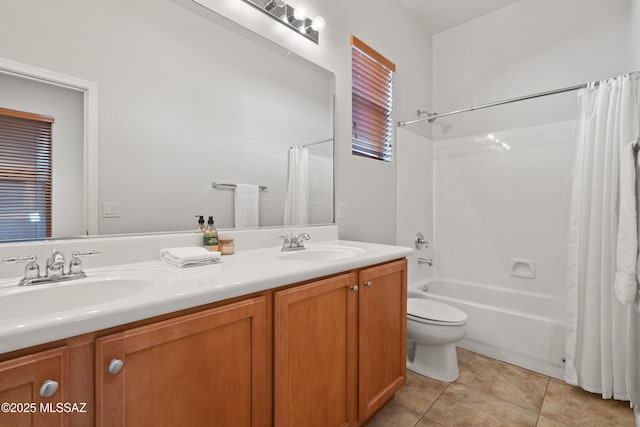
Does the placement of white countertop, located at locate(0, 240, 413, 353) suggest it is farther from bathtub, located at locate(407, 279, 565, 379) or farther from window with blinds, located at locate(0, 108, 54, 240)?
bathtub, located at locate(407, 279, 565, 379)

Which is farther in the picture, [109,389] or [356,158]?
[356,158]

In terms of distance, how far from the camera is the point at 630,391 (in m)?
1.57

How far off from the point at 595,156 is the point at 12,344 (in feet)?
8.33

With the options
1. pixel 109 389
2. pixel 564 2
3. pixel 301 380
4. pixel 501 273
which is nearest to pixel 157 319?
pixel 109 389

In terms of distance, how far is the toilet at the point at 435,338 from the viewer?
1.79 metres

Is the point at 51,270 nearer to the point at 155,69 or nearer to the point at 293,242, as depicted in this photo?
the point at 155,69

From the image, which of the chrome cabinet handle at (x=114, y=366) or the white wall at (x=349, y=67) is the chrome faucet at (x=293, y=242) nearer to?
the white wall at (x=349, y=67)

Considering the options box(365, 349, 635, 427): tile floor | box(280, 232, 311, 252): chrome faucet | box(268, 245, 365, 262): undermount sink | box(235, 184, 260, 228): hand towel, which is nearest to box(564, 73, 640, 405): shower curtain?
box(365, 349, 635, 427): tile floor

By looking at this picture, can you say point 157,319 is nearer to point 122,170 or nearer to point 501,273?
point 122,170

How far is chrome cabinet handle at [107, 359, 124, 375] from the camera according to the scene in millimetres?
648

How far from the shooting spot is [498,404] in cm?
164

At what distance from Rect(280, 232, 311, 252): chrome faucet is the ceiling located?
223 cm

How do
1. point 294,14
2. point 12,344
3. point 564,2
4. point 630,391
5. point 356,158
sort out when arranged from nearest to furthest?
1. point 12,344
2. point 630,391
3. point 294,14
4. point 356,158
5. point 564,2

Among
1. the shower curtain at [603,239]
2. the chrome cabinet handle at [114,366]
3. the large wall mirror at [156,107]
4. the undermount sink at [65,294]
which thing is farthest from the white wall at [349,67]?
the chrome cabinet handle at [114,366]
